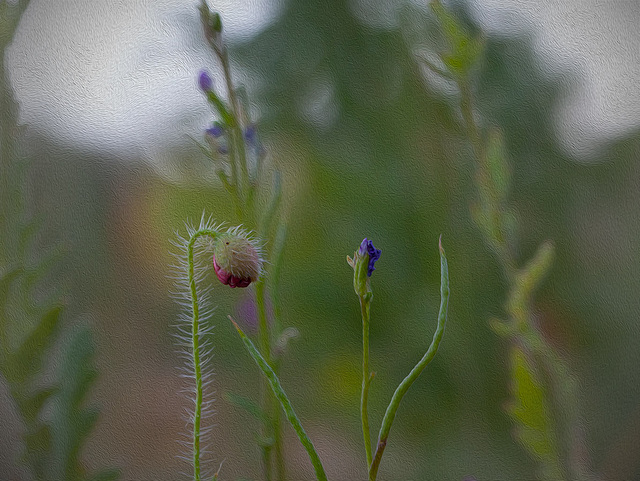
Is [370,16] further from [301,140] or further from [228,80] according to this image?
[228,80]

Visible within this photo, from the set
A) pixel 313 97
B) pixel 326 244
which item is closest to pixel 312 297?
pixel 326 244

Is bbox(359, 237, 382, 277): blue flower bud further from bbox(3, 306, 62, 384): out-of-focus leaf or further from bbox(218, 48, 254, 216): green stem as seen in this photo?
bbox(3, 306, 62, 384): out-of-focus leaf

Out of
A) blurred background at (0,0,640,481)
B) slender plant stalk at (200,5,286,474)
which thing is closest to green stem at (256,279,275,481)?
slender plant stalk at (200,5,286,474)

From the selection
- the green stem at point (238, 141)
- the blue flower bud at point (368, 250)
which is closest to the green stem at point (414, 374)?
the blue flower bud at point (368, 250)

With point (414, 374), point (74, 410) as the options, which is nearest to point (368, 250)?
point (414, 374)

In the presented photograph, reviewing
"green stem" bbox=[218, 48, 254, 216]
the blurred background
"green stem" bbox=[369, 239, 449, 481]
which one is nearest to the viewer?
"green stem" bbox=[369, 239, 449, 481]

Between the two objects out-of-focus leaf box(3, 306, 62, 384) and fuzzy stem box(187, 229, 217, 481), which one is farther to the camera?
out-of-focus leaf box(3, 306, 62, 384)
